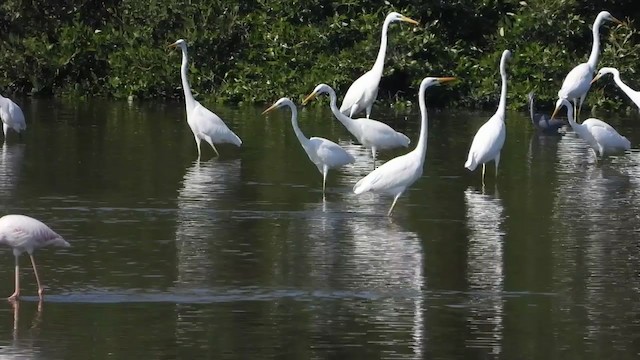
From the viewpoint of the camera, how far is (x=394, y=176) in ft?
44.5

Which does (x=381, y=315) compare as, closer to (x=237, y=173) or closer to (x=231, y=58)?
(x=237, y=173)

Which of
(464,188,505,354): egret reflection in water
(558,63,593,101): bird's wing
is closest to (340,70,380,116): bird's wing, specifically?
(558,63,593,101): bird's wing

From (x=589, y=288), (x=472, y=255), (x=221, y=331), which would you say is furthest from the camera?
(x=472, y=255)

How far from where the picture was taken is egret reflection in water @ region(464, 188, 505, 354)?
9242 millimetres

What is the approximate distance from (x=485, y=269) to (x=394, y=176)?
2.52 meters

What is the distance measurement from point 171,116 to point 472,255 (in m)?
11.9

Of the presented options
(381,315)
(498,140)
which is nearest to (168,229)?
(381,315)

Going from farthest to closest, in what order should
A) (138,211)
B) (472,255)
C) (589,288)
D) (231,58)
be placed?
(231,58) < (138,211) < (472,255) < (589,288)

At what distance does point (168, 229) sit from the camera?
12719 mm

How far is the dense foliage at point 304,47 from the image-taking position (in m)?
24.7

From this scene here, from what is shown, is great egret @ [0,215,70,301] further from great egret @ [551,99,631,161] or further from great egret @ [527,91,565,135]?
great egret @ [527,91,565,135]

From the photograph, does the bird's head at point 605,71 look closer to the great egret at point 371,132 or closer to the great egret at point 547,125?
the great egret at point 547,125

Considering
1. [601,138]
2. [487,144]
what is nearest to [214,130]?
[487,144]

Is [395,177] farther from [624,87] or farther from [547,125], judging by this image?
[624,87]
